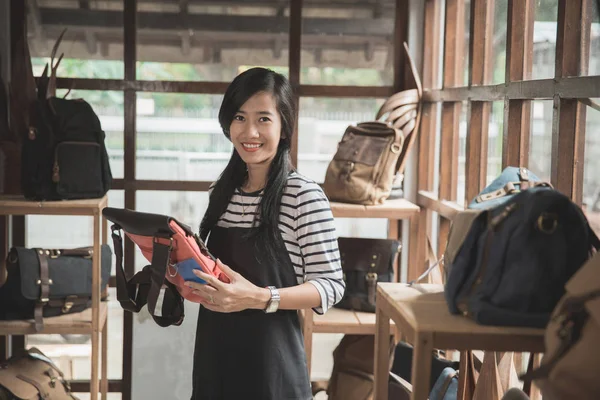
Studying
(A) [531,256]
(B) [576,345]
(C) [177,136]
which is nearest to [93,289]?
(C) [177,136]

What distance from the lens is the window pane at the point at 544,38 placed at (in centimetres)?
234

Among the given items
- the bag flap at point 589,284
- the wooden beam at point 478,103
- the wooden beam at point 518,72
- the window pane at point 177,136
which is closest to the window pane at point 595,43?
the wooden beam at point 518,72

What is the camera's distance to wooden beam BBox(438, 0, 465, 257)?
11.5 ft

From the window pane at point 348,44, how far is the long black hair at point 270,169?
1897 millimetres

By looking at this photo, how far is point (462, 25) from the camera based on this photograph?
348 cm

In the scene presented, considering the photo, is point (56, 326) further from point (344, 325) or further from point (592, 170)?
point (592, 170)

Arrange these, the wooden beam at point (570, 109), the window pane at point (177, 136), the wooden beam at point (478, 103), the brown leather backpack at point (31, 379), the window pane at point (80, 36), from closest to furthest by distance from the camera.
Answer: the wooden beam at point (570, 109)
the wooden beam at point (478, 103)
the brown leather backpack at point (31, 379)
the window pane at point (80, 36)
the window pane at point (177, 136)

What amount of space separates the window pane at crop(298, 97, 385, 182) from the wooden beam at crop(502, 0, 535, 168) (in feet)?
5.54

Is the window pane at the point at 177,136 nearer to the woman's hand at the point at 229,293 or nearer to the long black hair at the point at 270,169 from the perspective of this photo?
the long black hair at the point at 270,169

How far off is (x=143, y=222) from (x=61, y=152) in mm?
1693

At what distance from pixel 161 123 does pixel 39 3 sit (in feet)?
2.74

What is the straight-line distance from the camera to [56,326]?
11.9 ft

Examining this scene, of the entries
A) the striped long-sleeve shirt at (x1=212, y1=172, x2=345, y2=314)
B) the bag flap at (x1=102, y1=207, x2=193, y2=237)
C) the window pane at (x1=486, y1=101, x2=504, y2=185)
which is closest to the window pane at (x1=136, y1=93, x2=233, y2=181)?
the window pane at (x1=486, y1=101, x2=504, y2=185)

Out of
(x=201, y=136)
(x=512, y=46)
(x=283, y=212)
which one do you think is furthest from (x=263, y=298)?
(x=201, y=136)
